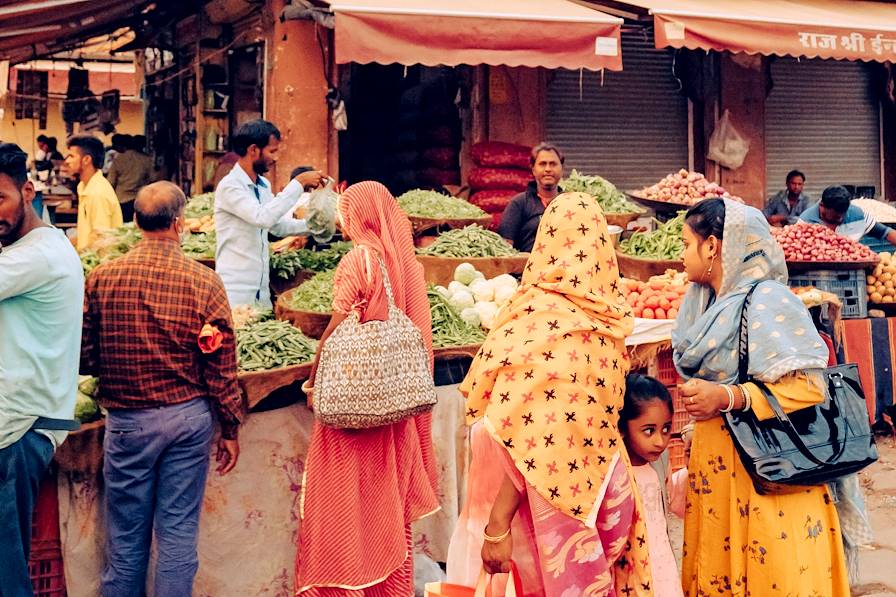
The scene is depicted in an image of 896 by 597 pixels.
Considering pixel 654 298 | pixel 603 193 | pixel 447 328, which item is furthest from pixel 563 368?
pixel 603 193

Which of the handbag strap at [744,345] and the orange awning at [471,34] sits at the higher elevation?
the orange awning at [471,34]

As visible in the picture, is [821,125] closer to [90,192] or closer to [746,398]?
[90,192]

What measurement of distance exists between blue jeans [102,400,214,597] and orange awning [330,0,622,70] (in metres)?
4.79

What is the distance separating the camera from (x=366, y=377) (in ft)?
13.3

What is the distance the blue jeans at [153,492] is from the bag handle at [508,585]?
1506 mm

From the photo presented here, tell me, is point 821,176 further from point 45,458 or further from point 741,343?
point 45,458

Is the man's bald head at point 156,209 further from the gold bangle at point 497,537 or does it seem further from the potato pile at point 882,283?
the potato pile at point 882,283

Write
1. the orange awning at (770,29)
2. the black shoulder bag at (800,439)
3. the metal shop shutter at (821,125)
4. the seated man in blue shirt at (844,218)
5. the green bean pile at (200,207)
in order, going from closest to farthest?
A: the black shoulder bag at (800,439), the green bean pile at (200,207), the seated man in blue shirt at (844,218), the orange awning at (770,29), the metal shop shutter at (821,125)

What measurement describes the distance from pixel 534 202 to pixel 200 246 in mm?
2468

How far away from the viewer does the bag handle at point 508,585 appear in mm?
3049

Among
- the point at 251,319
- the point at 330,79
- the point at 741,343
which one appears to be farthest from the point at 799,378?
the point at 330,79

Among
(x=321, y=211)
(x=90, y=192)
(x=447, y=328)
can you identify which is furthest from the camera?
(x=90, y=192)

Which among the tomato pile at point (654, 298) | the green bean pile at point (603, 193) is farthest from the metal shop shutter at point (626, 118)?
the tomato pile at point (654, 298)

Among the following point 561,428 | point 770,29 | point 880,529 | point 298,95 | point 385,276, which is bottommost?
point 880,529
